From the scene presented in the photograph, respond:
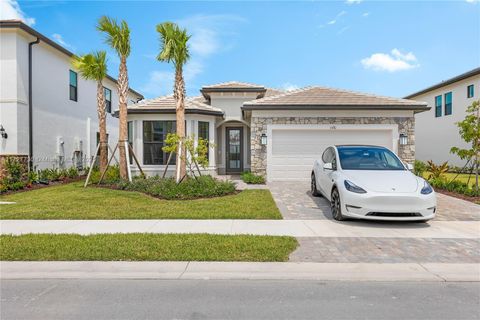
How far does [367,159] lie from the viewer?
7.70 m

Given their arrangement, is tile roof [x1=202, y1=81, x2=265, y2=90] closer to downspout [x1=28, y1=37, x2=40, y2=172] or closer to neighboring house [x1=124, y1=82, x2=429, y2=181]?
neighboring house [x1=124, y1=82, x2=429, y2=181]

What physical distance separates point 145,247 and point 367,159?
5897 mm

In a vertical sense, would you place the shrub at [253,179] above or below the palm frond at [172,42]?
below

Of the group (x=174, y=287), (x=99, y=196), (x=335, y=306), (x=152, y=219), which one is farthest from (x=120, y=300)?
(x=99, y=196)

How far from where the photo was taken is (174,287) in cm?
368

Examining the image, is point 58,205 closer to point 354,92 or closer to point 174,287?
point 174,287

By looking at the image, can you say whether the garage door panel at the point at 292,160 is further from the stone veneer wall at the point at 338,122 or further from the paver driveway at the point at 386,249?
the paver driveway at the point at 386,249

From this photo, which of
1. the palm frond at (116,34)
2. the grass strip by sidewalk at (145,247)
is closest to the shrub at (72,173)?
the palm frond at (116,34)

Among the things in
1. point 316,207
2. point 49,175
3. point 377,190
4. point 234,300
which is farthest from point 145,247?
point 49,175

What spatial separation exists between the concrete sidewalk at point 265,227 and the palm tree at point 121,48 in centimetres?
536

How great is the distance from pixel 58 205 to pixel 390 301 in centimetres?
859

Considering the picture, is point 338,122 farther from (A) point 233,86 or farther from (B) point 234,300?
(B) point 234,300

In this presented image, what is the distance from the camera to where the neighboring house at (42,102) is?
12656mm

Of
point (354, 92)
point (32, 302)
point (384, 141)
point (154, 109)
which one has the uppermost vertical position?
point (354, 92)
